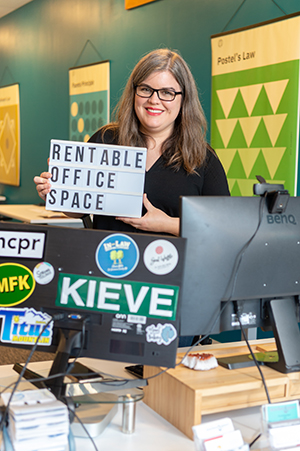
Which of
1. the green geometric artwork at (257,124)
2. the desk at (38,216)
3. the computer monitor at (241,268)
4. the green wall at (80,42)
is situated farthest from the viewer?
the desk at (38,216)

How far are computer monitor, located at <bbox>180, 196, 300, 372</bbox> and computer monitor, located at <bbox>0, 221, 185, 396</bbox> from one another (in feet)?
0.41

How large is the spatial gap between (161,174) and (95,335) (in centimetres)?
86


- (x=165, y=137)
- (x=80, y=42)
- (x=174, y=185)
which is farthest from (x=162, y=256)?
(x=80, y=42)

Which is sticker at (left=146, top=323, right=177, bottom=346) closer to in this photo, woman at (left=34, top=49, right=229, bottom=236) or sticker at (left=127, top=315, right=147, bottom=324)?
sticker at (left=127, top=315, right=147, bottom=324)

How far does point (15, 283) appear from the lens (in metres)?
1.18

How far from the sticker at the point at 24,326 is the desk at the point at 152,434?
0.34 ft

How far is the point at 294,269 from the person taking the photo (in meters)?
1.34

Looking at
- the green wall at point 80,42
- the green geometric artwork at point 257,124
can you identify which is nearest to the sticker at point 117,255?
the green geometric artwork at point 257,124

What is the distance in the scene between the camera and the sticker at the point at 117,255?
3.68 ft

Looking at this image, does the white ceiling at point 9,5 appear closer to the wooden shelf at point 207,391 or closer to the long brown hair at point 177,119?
the long brown hair at point 177,119

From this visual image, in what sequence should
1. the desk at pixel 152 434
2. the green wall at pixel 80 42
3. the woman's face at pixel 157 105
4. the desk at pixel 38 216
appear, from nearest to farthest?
1. the desk at pixel 152 434
2. the woman's face at pixel 157 105
3. the green wall at pixel 80 42
4. the desk at pixel 38 216

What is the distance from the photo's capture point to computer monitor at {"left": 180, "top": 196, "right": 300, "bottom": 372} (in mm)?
1229

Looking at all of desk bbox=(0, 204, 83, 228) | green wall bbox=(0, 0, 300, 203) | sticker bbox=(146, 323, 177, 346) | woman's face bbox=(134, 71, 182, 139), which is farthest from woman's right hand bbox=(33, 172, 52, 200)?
desk bbox=(0, 204, 83, 228)

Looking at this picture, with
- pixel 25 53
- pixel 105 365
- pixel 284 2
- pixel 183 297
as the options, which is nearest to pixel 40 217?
pixel 284 2
